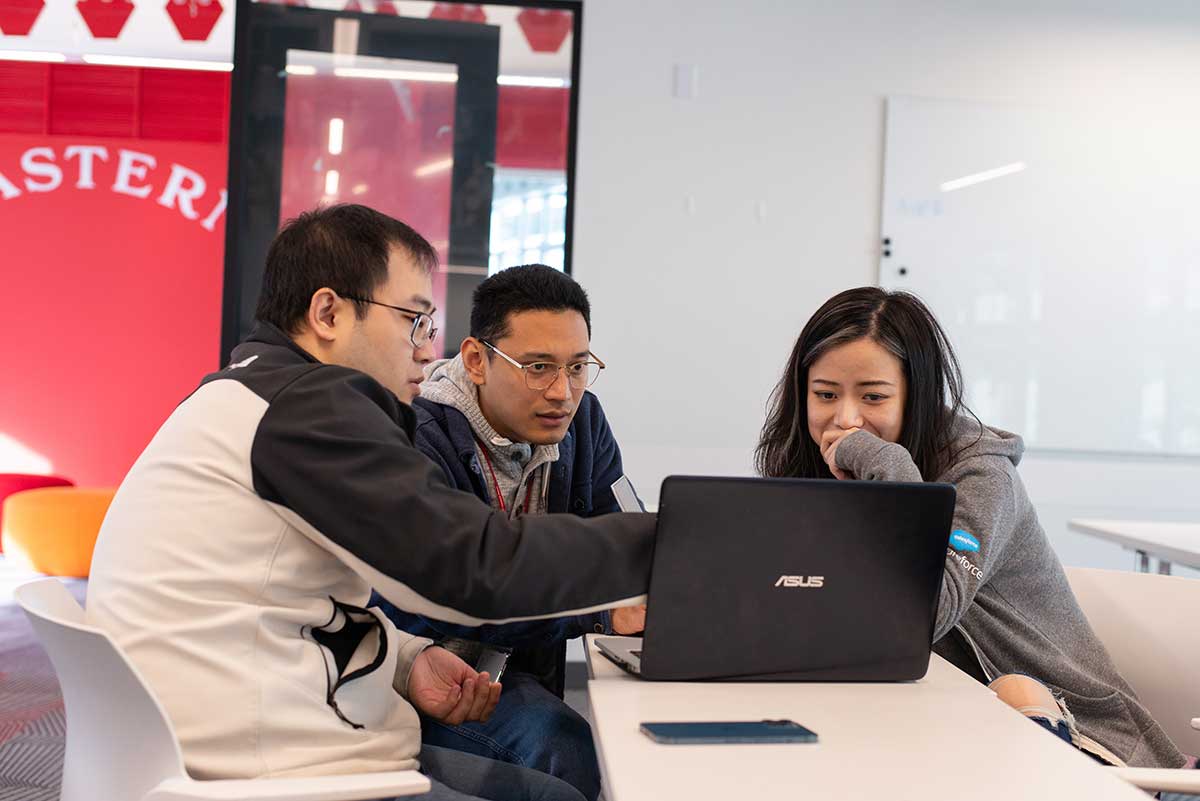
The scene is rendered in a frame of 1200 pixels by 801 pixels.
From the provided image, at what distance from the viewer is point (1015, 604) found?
6.01 feet

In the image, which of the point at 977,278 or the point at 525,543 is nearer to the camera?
the point at 525,543

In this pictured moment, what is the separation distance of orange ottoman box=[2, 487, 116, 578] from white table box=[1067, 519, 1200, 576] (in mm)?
4381

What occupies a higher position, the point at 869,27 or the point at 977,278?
the point at 869,27

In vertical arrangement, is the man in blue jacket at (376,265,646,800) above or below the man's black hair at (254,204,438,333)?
below

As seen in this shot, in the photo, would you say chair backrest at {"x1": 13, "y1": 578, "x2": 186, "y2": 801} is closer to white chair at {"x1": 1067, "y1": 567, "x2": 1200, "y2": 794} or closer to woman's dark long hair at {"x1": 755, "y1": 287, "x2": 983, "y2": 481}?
woman's dark long hair at {"x1": 755, "y1": 287, "x2": 983, "y2": 481}

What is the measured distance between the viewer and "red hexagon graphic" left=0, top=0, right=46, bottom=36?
5.29 metres

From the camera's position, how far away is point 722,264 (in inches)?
194

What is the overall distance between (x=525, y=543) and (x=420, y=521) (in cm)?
12

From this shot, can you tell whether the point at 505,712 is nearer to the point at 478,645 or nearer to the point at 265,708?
the point at 478,645

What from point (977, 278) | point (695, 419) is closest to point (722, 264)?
point (695, 419)

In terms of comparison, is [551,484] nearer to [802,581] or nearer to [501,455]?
[501,455]

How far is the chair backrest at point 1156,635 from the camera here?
72.4 inches

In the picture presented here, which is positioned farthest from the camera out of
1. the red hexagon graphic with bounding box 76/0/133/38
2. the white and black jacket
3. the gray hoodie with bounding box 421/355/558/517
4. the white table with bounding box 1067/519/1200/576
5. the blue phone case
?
the red hexagon graphic with bounding box 76/0/133/38

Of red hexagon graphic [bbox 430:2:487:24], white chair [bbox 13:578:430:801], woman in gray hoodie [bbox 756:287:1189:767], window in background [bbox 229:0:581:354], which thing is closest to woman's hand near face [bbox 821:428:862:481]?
woman in gray hoodie [bbox 756:287:1189:767]
